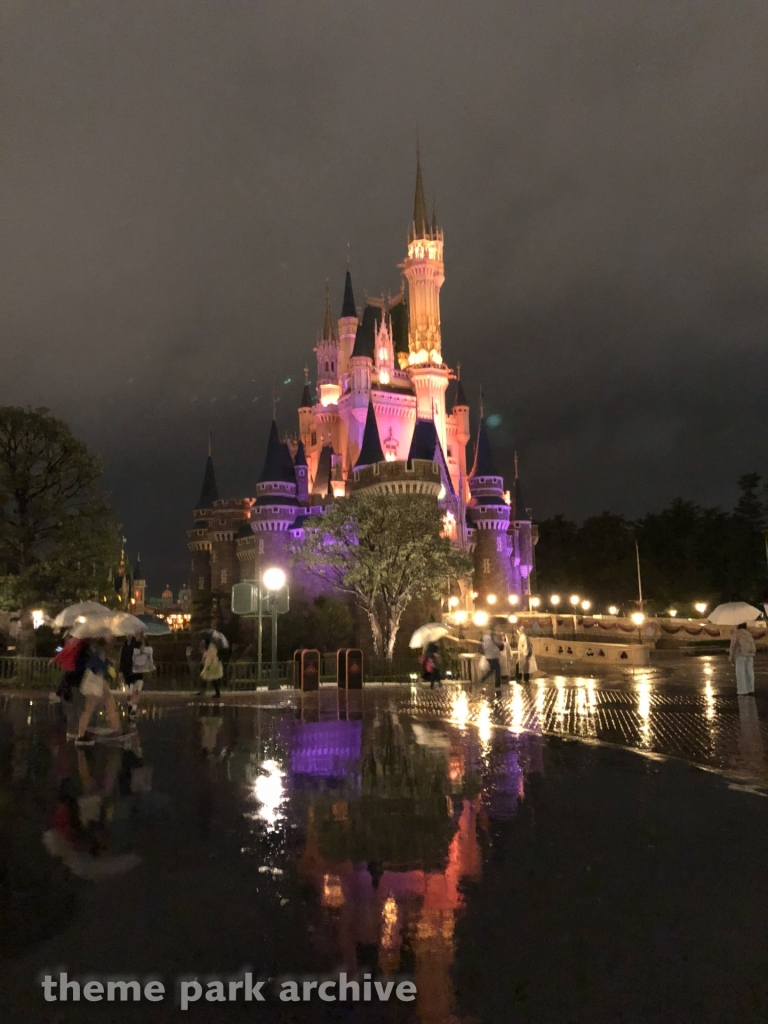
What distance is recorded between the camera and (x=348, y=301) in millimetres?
76938

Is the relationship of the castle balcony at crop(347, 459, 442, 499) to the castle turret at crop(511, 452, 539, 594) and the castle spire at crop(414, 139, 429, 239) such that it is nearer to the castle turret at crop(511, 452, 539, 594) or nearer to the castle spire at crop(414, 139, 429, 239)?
the castle turret at crop(511, 452, 539, 594)

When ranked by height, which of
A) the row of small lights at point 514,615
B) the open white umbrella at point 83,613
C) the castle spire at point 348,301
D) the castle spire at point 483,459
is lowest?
the open white umbrella at point 83,613

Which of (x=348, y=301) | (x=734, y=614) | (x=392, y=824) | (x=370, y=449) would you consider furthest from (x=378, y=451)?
(x=392, y=824)

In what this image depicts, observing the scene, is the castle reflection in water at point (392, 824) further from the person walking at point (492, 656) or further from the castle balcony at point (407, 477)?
the castle balcony at point (407, 477)

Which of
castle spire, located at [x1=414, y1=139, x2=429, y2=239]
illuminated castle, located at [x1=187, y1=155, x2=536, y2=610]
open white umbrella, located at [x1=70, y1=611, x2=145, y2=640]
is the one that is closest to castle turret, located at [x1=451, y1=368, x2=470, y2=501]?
illuminated castle, located at [x1=187, y1=155, x2=536, y2=610]

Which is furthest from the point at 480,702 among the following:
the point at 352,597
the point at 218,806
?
the point at 352,597

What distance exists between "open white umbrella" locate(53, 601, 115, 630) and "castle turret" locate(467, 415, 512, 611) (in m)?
50.4

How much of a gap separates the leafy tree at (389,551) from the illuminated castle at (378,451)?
52.9 feet

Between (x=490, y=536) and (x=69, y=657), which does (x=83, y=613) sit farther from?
(x=490, y=536)

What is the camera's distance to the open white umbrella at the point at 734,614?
16.4 meters

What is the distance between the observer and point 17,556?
85.9ft

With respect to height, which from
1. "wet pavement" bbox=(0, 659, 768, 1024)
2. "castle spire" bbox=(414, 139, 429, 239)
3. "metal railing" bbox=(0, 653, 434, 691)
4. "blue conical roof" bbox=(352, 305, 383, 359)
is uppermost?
"castle spire" bbox=(414, 139, 429, 239)

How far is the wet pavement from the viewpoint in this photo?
12.4 feet

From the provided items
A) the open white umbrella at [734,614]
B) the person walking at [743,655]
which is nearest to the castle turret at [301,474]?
the open white umbrella at [734,614]
